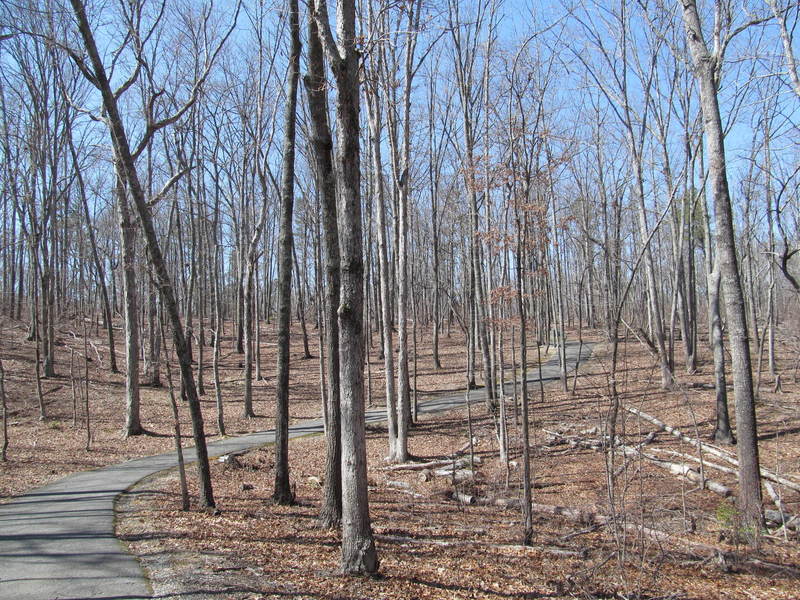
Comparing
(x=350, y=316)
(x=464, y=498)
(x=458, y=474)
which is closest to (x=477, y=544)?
(x=464, y=498)

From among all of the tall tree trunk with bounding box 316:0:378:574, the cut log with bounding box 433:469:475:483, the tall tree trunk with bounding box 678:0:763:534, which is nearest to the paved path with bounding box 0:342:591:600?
the tall tree trunk with bounding box 316:0:378:574

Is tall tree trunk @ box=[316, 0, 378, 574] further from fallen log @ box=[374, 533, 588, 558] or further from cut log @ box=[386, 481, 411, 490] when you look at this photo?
cut log @ box=[386, 481, 411, 490]

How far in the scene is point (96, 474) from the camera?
1062cm

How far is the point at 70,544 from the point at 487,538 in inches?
208

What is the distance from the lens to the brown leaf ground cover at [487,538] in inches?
204

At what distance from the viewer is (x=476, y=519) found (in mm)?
8062

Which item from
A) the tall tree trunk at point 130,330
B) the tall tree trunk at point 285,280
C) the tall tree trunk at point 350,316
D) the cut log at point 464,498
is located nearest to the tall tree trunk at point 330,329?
the tall tree trunk at point 285,280

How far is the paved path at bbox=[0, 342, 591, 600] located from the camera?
495cm

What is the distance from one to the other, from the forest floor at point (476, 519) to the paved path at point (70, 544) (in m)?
0.28

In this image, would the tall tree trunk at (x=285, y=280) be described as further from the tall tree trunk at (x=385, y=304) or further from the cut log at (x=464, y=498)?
the tall tree trunk at (x=385, y=304)

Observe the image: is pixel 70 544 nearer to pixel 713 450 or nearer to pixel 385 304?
pixel 385 304

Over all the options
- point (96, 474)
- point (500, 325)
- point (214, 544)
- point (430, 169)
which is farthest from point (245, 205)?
point (214, 544)

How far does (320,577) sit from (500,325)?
5968mm

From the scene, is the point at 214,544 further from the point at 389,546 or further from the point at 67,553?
the point at 389,546
